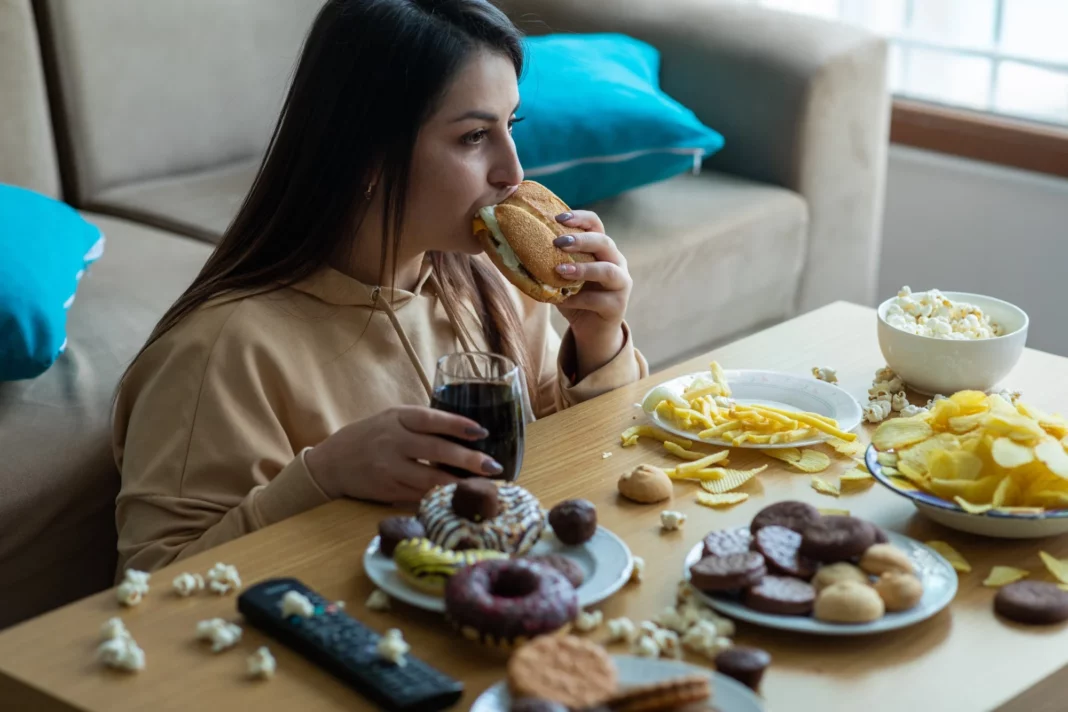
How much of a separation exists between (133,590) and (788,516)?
1.72 ft

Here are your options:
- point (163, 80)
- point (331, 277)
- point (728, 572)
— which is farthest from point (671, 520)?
point (163, 80)

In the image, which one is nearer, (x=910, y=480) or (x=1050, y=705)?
(x=1050, y=705)

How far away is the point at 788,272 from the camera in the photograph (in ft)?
9.14

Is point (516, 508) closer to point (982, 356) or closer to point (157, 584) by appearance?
point (157, 584)

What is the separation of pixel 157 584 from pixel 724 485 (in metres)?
0.51

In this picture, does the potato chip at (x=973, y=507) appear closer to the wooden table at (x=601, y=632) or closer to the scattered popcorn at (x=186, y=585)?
the wooden table at (x=601, y=632)

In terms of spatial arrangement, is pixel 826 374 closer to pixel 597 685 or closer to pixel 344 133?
pixel 344 133

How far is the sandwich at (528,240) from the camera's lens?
4.52 feet

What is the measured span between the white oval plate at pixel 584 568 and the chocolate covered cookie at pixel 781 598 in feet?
0.34

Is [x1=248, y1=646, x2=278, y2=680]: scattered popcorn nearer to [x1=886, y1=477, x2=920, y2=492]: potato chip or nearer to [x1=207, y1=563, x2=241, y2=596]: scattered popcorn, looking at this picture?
[x1=207, y1=563, x2=241, y2=596]: scattered popcorn

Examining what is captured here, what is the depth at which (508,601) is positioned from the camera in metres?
0.91

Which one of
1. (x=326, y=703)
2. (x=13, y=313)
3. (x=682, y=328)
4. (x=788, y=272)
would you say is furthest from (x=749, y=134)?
(x=326, y=703)

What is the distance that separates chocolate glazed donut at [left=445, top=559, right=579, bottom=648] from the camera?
35.2 inches

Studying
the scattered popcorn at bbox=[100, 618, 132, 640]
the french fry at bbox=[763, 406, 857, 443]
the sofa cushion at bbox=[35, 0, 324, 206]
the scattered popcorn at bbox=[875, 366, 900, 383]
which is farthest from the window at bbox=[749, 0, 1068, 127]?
the scattered popcorn at bbox=[100, 618, 132, 640]
